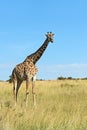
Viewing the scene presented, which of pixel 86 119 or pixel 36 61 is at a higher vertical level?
pixel 36 61

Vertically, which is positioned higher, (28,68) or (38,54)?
(38,54)

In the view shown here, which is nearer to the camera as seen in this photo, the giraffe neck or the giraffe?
the giraffe

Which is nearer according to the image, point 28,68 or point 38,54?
point 28,68

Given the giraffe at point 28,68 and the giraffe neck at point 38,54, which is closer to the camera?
the giraffe at point 28,68

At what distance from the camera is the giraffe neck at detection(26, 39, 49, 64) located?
52.1ft

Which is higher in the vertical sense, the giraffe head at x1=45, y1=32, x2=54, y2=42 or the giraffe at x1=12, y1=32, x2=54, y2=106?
the giraffe head at x1=45, y1=32, x2=54, y2=42

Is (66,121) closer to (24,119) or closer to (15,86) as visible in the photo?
(24,119)

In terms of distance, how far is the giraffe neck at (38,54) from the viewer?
15883 mm

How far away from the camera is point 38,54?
15.9 metres

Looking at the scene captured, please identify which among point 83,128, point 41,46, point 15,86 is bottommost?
point 83,128

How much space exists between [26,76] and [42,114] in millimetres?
5135

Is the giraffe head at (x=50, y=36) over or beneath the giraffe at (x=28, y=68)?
over

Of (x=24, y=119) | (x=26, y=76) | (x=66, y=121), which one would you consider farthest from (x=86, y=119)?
(x=26, y=76)

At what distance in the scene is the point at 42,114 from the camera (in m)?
10.5
